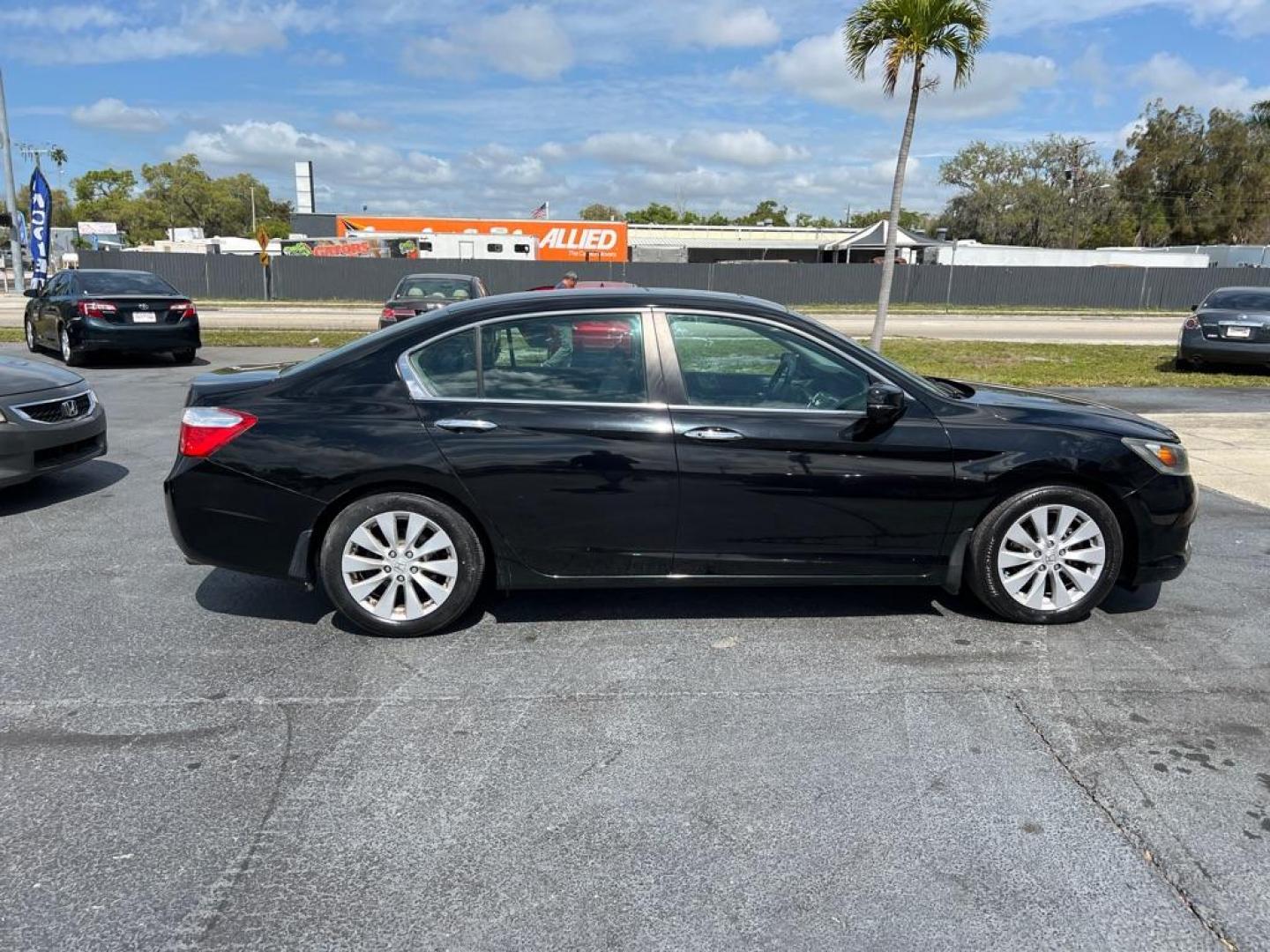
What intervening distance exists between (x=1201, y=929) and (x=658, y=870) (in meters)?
1.45

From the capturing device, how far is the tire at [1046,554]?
4.52 m

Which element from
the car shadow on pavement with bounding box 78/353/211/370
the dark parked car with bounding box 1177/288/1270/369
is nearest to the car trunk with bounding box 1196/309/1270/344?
the dark parked car with bounding box 1177/288/1270/369

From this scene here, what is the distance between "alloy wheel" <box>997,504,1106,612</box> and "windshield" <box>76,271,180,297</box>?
14281 millimetres

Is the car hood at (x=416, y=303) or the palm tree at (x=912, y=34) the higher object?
the palm tree at (x=912, y=34)

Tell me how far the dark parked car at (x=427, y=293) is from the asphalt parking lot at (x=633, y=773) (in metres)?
10.4

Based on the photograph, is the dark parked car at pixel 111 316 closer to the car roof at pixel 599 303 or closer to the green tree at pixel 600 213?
the car roof at pixel 599 303

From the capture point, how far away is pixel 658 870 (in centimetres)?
277

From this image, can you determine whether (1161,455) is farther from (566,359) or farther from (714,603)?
(566,359)

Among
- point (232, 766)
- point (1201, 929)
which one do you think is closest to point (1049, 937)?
point (1201, 929)

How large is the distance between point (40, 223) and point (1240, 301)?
31302mm

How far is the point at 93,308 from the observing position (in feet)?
46.5

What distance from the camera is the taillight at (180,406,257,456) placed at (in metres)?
4.38

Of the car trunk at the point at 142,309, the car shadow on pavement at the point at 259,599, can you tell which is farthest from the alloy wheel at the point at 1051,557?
the car trunk at the point at 142,309

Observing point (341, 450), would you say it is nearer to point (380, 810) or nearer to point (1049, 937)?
point (380, 810)
